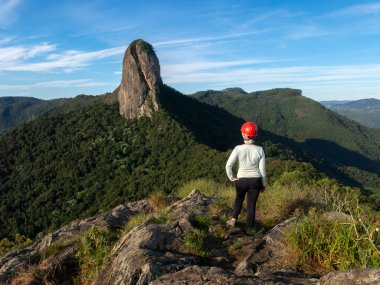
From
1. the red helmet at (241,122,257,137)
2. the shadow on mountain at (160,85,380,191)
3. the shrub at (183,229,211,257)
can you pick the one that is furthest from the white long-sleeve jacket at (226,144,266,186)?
the shadow on mountain at (160,85,380,191)

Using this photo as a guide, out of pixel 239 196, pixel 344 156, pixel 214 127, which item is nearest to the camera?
pixel 239 196

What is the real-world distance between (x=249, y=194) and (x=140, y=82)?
292ft

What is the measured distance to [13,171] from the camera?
8338cm

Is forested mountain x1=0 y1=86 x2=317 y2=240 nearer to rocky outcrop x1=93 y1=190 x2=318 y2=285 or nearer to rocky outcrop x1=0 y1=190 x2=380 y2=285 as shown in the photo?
rocky outcrop x1=0 y1=190 x2=380 y2=285

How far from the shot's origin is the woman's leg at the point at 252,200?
6816 mm

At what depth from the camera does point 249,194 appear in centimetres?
694

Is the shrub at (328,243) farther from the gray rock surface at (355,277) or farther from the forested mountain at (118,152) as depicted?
the forested mountain at (118,152)

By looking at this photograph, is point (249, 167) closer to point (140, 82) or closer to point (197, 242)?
point (197, 242)

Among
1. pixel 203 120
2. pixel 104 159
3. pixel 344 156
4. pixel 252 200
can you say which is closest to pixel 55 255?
pixel 252 200

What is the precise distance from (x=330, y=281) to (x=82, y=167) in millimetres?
77239

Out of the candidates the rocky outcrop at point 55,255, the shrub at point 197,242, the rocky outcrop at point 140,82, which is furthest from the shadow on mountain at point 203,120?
the shrub at point 197,242

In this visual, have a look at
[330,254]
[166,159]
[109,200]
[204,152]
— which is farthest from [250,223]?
[166,159]

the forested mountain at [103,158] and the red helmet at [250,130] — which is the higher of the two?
the red helmet at [250,130]

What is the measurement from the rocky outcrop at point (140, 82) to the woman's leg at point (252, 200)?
84.6 metres
